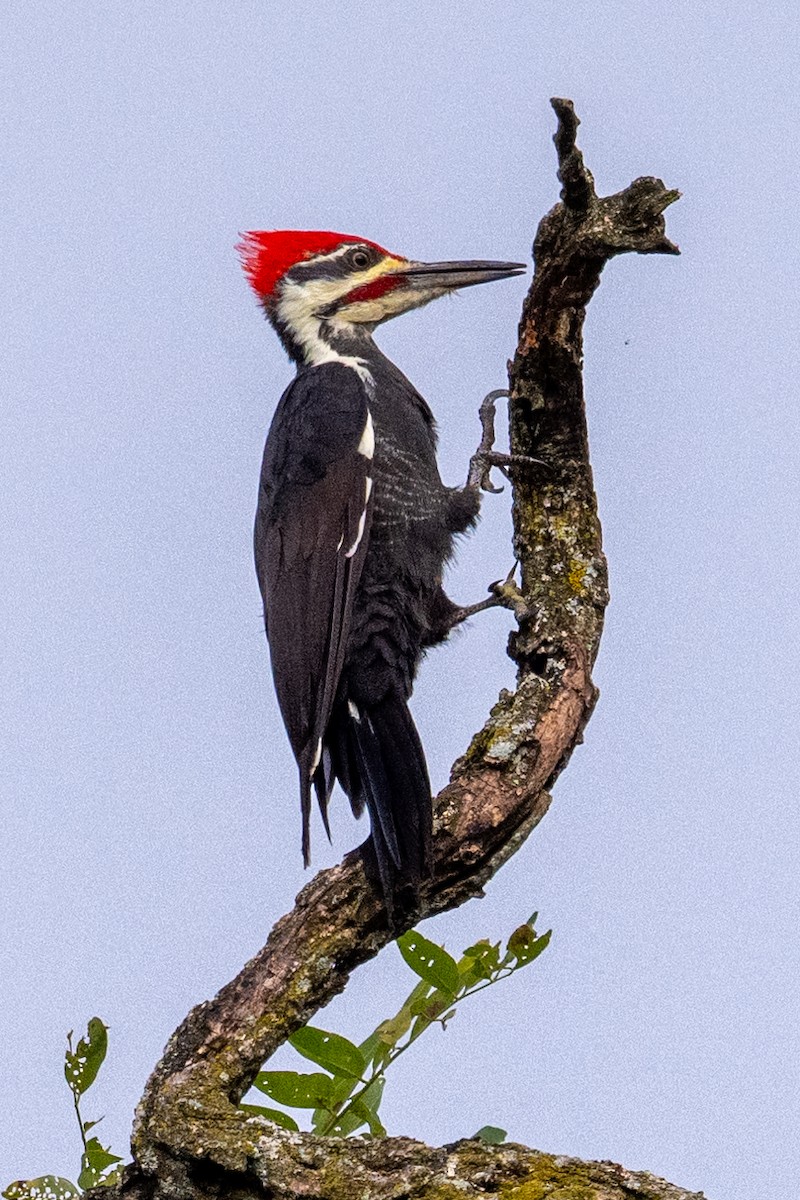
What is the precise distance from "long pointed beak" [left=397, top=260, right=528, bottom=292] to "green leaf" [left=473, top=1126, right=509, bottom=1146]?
9.61ft

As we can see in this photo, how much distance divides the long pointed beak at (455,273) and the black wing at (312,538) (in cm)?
54

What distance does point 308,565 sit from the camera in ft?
13.0

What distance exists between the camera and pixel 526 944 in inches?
107

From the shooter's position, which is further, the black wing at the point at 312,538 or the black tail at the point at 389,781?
the black wing at the point at 312,538

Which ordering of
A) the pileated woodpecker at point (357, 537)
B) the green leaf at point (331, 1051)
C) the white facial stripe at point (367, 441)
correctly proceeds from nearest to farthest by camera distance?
1. the green leaf at point (331, 1051)
2. the pileated woodpecker at point (357, 537)
3. the white facial stripe at point (367, 441)

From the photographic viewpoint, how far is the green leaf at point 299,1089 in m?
2.68

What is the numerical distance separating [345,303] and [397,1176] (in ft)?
10.2

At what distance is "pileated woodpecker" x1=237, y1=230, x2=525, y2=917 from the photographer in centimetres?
360

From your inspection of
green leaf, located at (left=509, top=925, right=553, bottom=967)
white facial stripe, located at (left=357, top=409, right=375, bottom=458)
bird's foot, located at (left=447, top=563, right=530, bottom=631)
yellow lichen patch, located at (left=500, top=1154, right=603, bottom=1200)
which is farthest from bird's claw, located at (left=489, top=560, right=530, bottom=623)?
yellow lichen patch, located at (left=500, top=1154, right=603, bottom=1200)

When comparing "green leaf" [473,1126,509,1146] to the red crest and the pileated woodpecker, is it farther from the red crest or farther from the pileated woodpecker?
the red crest

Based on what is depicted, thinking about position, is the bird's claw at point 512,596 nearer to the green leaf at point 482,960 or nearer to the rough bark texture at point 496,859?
the rough bark texture at point 496,859

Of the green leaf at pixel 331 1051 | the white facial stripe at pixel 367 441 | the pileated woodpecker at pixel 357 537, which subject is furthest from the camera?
the white facial stripe at pixel 367 441

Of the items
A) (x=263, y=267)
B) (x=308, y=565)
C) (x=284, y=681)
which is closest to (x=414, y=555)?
(x=308, y=565)

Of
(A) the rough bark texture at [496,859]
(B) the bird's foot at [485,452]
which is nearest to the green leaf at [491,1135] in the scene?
(A) the rough bark texture at [496,859]
